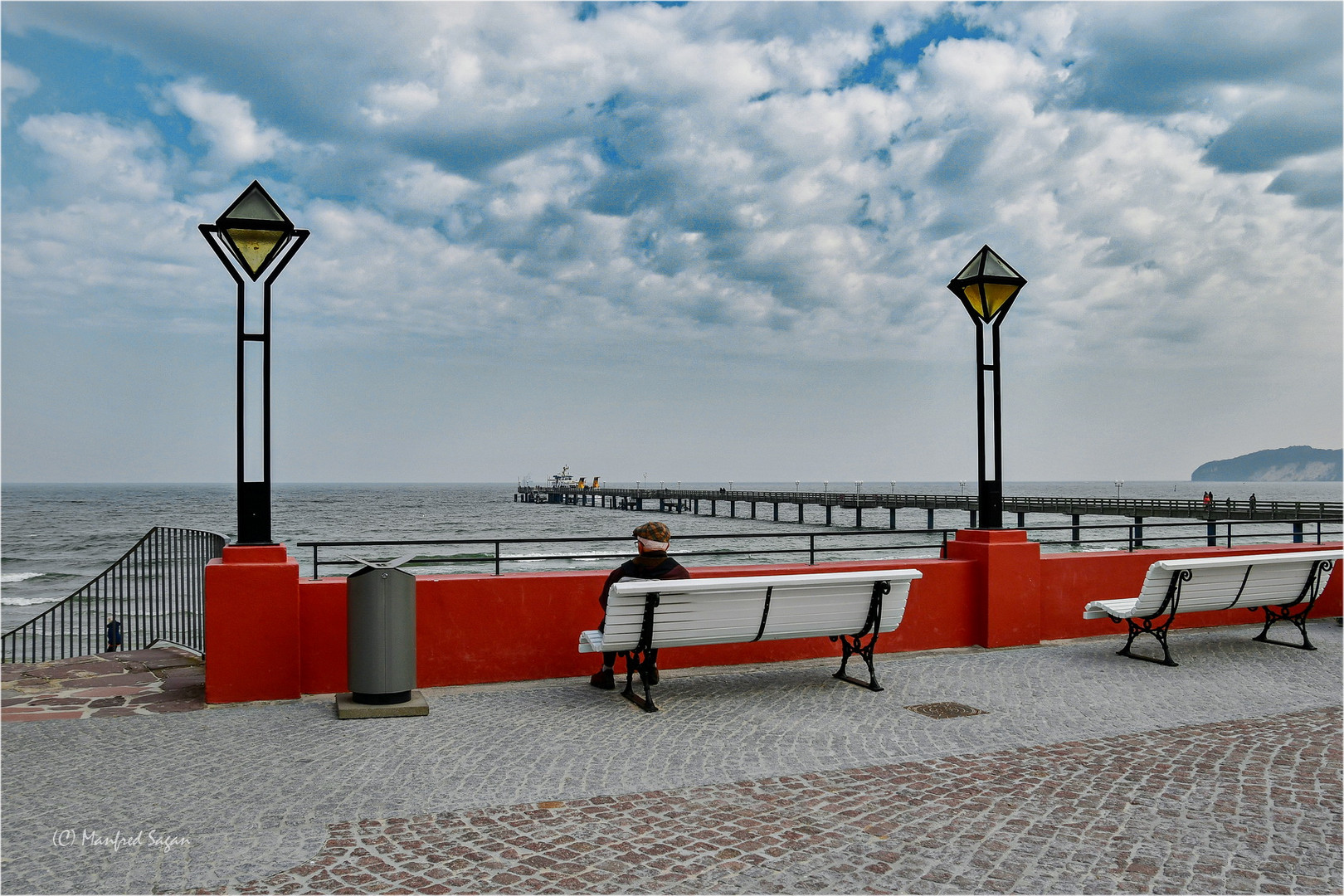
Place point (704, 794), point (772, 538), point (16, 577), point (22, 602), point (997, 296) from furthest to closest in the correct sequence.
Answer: point (16, 577) < point (22, 602) < point (772, 538) < point (997, 296) < point (704, 794)

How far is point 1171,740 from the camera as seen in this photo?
17.2ft

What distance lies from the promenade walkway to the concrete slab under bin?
0.08 metres

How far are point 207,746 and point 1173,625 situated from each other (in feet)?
28.4

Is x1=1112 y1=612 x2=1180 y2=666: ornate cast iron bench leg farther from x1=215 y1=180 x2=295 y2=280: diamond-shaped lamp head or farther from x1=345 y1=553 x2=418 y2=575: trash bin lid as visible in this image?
x1=215 y1=180 x2=295 y2=280: diamond-shaped lamp head

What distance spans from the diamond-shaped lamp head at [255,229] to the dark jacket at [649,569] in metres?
3.45

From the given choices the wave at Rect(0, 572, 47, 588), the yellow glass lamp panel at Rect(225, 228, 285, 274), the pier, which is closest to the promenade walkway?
the yellow glass lamp panel at Rect(225, 228, 285, 274)

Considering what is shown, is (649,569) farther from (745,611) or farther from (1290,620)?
(1290,620)

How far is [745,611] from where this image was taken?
6.41 meters

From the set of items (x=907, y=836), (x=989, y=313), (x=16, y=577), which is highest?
(x=989, y=313)

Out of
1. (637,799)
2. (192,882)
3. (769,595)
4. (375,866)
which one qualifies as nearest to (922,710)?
(769,595)

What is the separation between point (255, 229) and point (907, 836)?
586 centimetres

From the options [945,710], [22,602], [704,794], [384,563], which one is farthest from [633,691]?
[22,602]

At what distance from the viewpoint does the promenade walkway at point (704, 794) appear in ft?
11.4

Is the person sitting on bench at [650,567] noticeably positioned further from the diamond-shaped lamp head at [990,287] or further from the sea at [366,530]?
the sea at [366,530]
